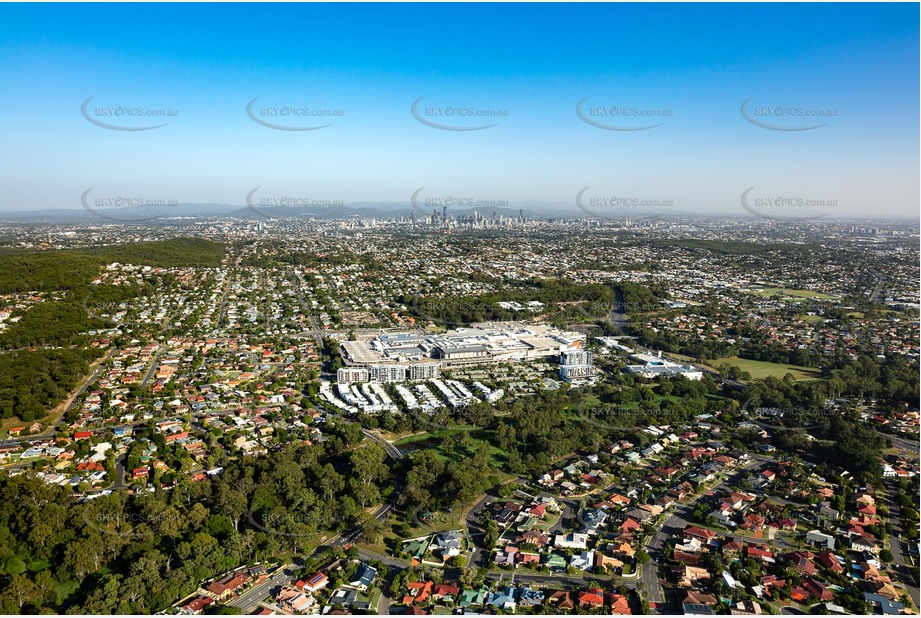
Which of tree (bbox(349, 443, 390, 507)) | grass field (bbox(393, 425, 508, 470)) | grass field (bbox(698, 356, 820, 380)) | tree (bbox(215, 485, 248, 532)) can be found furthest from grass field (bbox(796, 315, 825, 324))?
tree (bbox(215, 485, 248, 532))

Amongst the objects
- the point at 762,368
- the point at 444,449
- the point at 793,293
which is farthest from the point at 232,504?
the point at 793,293

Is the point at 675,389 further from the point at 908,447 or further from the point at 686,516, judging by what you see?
the point at 686,516

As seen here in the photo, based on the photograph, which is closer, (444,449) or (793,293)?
Answer: (444,449)

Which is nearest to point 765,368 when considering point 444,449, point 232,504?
point 444,449

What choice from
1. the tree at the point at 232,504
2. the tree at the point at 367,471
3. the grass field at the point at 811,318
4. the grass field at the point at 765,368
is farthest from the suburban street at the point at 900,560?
the grass field at the point at 811,318

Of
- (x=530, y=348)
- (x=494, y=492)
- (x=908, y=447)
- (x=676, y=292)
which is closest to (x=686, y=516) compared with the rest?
(x=494, y=492)

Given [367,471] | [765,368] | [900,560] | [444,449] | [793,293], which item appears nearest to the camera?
[900,560]

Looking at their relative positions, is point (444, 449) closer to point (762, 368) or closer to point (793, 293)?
point (762, 368)

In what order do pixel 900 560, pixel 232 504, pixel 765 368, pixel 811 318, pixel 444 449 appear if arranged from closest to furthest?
pixel 900 560 → pixel 232 504 → pixel 444 449 → pixel 765 368 → pixel 811 318

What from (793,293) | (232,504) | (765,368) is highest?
(793,293)

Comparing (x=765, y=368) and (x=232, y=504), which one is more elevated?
(x=232, y=504)

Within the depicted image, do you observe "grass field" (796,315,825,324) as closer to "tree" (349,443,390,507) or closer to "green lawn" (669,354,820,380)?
"green lawn" (669,354,820,380)
